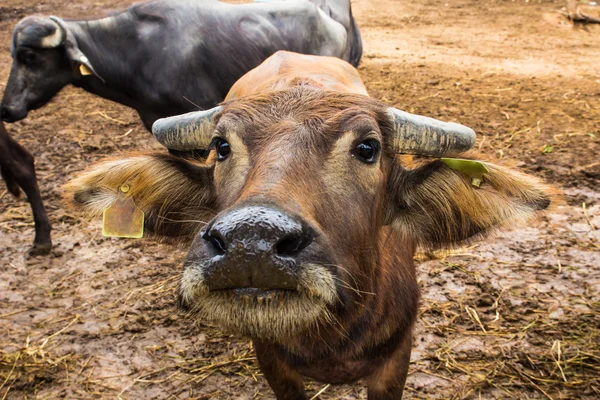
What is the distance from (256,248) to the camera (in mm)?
1800

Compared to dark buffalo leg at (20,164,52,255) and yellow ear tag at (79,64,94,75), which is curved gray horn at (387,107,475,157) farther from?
yellow ear tag at (79,64,94,75)

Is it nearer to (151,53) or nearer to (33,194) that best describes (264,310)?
(33,194)

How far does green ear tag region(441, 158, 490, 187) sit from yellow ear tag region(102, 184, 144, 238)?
5.09 feet

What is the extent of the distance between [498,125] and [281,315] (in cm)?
582

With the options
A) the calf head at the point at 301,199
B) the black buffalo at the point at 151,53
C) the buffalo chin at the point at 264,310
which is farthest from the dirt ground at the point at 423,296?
the buffalo chin at the point at 264,310

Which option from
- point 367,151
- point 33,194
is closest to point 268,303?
point 367,151

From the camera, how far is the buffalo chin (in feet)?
6.35

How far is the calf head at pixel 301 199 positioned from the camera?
1908 mm

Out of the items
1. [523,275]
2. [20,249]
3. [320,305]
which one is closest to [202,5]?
[20,249]

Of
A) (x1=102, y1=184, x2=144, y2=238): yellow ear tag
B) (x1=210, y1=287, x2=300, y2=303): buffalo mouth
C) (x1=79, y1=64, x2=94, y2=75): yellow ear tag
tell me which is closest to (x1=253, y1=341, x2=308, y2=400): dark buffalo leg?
(x1=102, y1=184, x2=144, y2=238): yellow ear tag

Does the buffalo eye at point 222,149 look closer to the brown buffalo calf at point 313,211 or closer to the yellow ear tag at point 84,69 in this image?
the brown buffalo calf at point 313,211

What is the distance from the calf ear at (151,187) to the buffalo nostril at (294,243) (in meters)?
1.03

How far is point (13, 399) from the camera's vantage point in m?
3.67

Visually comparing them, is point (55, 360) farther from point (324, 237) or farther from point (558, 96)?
point (558, 96)
